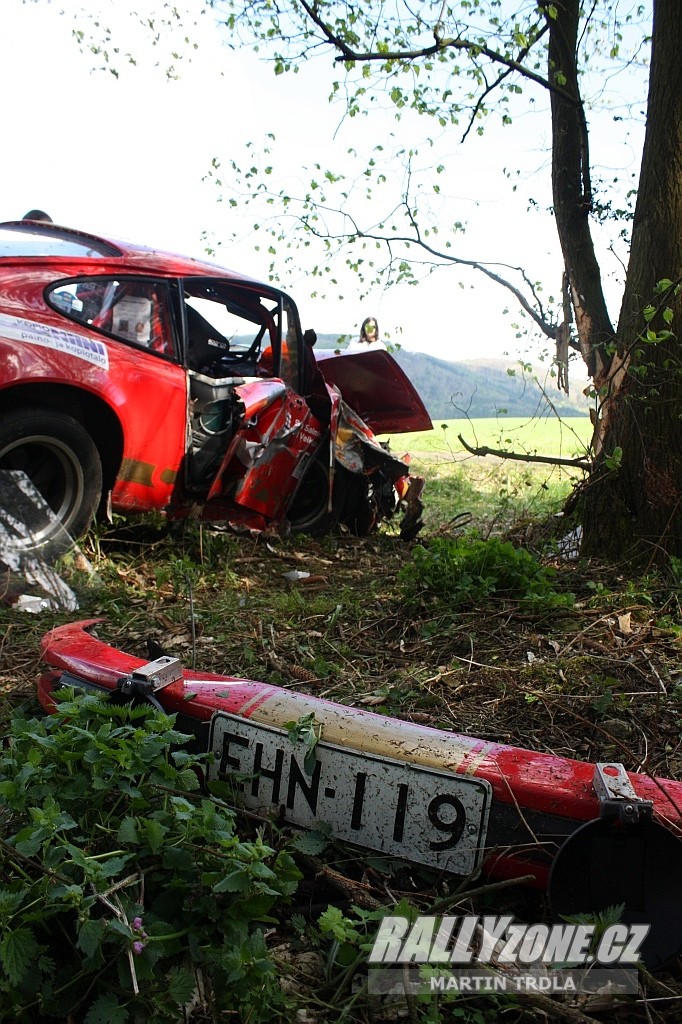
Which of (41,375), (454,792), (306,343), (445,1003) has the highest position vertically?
(306,343)

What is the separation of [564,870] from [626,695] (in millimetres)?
1234

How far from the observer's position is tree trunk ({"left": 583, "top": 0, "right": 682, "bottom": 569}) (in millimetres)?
4086

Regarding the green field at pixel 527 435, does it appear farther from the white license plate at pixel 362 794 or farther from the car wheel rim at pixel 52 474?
the white license plate at pixel 362 794

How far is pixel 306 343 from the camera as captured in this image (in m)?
5.84

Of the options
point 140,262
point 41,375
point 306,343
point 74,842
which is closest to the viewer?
point 74,842

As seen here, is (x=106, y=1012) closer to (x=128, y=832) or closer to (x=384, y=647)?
(x=128, y=832)

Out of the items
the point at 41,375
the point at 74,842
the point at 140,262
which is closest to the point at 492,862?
the point at 74,842

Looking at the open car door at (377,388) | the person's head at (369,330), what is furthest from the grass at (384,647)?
the person's head at (369,330)

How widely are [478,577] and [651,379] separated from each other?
1.59m

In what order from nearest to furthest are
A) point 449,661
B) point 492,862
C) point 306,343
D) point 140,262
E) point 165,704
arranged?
point 492,862 → point 165,704 → point 449,661 → point 140,262 → point 306,343

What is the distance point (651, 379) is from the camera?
4.22m

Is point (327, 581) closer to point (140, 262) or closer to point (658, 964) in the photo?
point (140, 262)

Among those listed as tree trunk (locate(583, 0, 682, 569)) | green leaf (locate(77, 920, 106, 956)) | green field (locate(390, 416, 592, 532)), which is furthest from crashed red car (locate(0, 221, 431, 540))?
green leaf (locate(77, 920, 106, 956))

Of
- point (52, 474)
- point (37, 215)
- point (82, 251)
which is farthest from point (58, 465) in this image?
point (37, 215)
